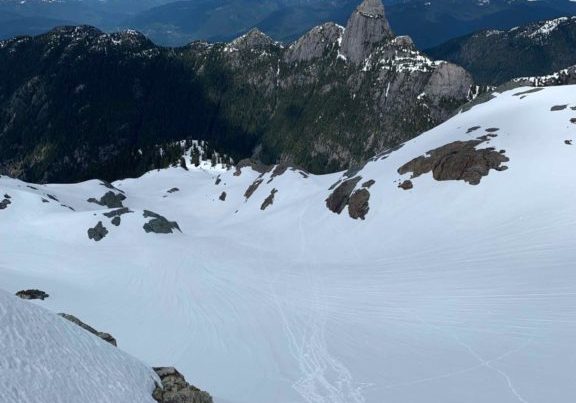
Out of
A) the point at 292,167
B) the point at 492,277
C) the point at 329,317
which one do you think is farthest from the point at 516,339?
the point at 292,167

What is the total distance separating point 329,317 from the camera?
28938 millimetres

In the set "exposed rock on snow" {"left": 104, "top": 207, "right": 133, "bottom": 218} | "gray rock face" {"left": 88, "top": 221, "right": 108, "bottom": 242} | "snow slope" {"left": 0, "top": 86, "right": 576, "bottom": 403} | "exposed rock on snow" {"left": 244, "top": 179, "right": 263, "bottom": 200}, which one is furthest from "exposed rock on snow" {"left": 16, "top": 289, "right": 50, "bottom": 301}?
"exposed rock on snow" {"left": 244, "top": 179, "right": 263, "bottom": 200}

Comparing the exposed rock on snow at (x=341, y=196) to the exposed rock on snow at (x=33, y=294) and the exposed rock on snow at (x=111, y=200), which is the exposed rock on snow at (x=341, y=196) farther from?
the exposed rock on snow at (x=111, y=200)

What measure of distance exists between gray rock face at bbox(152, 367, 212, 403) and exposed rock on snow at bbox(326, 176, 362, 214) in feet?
137

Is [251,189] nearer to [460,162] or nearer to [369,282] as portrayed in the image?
[460,162]

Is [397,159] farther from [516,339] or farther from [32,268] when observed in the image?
[32,268]

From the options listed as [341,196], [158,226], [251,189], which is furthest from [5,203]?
[341,196]

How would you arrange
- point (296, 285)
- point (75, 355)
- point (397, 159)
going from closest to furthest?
point (75, 355) → point (296, 285) → point (397, 159)

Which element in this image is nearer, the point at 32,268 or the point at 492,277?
the point at 492,277

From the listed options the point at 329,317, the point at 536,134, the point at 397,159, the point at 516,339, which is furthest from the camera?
the point at 397,159

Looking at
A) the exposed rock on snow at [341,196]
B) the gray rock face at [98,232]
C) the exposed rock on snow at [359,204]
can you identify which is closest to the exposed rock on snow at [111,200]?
the gray rock face at [98,232]

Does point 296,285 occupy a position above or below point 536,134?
below

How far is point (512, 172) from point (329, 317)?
27734mm

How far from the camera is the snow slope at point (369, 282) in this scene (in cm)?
2008
